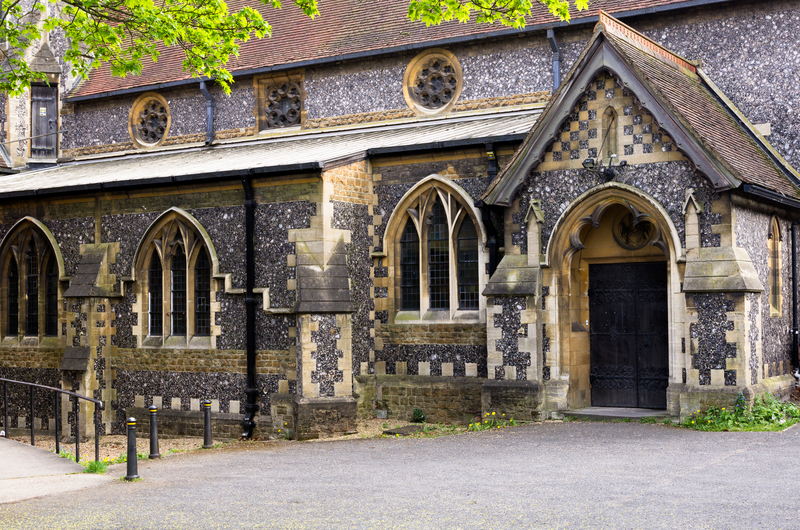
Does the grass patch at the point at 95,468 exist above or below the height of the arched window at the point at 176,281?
below

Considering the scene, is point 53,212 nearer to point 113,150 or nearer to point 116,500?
point 113,150

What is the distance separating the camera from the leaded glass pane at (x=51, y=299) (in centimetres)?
1988

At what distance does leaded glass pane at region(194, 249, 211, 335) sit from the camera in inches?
691

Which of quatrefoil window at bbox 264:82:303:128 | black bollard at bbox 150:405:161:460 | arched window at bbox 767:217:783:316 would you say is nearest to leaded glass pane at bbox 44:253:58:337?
quatrefoil window at bbox 264:82:303:128

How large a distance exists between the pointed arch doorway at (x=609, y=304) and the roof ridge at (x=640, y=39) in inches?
105

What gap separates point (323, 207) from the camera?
626 inches

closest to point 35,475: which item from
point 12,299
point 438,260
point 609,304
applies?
point 438,260

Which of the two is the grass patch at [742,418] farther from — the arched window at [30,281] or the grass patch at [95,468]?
the arched window at [30,281]

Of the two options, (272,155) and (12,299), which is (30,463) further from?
(12,299)

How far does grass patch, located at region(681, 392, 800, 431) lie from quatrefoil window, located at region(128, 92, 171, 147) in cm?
1460

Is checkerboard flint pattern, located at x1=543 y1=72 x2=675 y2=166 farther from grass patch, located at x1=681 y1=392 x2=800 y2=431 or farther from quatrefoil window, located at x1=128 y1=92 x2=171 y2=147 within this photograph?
quatrefoil window, located at x1=128 y1=92 x2=171 y2=147

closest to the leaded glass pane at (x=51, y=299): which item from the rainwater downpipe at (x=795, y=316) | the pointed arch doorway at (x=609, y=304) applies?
the pointed arch doorway at (x=609, y=304)

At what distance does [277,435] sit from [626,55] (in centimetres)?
859

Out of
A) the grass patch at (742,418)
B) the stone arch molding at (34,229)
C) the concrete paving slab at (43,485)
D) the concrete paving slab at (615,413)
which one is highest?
the stone arch molding at (34,229)
